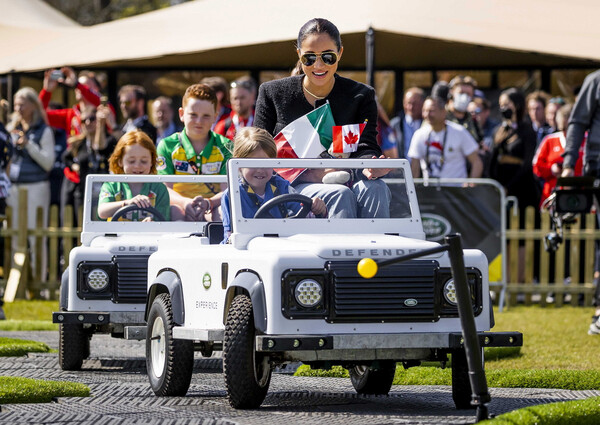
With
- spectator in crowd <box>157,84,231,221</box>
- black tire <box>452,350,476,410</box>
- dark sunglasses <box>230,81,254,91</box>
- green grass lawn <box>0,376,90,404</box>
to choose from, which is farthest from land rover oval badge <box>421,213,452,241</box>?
black tire <box>452,350,476,410</box>

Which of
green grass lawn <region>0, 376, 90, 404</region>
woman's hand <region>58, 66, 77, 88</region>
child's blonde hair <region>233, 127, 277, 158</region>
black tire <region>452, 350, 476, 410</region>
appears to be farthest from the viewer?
woman's hand <region>58, 66, 77, 88</region>

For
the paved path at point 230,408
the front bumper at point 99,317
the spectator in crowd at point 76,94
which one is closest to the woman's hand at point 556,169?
the spectator in crowd at point 76,94

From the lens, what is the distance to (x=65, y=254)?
1728 centimetres

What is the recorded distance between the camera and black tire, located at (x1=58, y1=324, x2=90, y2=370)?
950 cm

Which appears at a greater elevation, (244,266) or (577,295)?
(244,266)

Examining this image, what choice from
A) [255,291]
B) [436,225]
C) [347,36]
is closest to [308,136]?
[255,291]

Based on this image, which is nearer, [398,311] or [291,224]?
[398,311]

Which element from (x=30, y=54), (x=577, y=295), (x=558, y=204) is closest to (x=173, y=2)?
(x=30, y=54)

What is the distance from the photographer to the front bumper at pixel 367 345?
6.52 meters

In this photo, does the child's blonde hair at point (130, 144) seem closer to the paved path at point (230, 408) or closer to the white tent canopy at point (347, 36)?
the paved path at point (230, 408)

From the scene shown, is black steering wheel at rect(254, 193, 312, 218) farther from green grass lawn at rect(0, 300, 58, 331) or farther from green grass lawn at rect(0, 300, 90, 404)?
green grass lawn at rect(0, 300, 58, 331)

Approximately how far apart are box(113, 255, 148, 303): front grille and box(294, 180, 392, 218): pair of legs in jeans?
1964mm

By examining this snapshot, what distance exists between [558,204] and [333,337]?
2532mm

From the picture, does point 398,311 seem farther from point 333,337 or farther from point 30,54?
point 30,54
